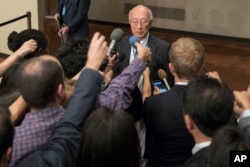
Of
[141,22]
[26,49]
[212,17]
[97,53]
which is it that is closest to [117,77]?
[97,53]

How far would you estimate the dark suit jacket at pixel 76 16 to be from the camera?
5027 mm

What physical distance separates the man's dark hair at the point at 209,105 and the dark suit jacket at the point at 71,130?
1.35ft

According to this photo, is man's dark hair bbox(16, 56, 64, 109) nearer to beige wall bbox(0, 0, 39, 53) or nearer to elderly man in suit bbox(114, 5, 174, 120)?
elderly man in suit bbox(114, 5, 174, 120)

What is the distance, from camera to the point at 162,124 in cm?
218

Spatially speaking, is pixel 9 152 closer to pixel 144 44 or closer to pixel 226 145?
pixel 226 145

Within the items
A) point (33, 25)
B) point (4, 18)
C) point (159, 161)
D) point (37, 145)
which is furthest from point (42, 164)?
point (4, 18)

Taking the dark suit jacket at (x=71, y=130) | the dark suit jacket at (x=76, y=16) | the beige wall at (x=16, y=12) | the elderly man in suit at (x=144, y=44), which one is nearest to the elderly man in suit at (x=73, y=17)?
the dark suit jacket at (x=76, y=16)

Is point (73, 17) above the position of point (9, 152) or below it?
above

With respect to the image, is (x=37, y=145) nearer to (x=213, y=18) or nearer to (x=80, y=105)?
(x=80, y=105)

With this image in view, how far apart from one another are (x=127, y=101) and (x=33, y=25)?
4.44 m

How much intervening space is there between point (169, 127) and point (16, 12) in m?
4.63

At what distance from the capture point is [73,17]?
509 cm

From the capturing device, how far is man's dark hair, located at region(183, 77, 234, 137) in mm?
1756

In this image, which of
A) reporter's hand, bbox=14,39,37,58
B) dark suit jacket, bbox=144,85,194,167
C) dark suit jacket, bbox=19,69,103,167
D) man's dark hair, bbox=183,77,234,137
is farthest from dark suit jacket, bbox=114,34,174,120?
dark suit jacket, bbox=19,69,103,167
